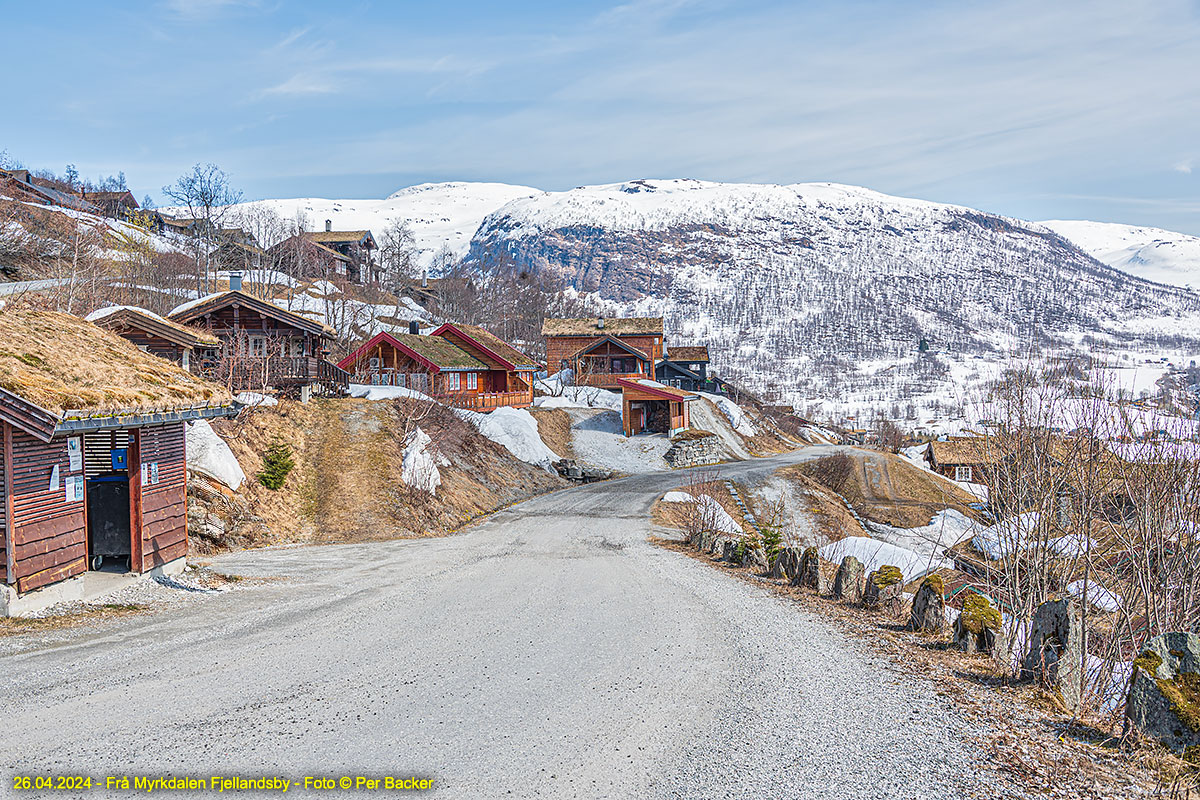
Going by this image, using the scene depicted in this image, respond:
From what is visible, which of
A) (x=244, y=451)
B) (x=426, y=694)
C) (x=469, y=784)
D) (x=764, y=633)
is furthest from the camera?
(x=244, y=451)

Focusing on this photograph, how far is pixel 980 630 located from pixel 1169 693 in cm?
308

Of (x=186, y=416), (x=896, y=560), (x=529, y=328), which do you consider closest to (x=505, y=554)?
(x=186, y=416)

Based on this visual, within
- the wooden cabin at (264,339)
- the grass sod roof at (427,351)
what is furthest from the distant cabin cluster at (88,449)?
the grass sod roof at (427,351)

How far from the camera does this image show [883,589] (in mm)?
12891

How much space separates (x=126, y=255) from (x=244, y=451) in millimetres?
53879

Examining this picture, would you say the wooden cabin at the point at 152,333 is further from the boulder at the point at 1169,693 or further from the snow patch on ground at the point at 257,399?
the boulder at the point at 1169,693

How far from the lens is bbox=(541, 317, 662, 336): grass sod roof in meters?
71.2

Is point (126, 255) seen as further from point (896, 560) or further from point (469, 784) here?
point (469, 784)

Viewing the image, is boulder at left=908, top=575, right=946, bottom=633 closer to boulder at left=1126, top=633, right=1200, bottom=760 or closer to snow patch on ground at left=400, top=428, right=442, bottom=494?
boulder at left=1126, top=633, right=1200, bottom=760

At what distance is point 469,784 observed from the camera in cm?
615

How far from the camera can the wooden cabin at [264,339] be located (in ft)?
104

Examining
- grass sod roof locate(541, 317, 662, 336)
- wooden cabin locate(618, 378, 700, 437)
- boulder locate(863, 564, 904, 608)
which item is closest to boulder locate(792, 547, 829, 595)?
boulder locate(863, 564, 904, 608)

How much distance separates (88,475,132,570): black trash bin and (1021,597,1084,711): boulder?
46.1ft

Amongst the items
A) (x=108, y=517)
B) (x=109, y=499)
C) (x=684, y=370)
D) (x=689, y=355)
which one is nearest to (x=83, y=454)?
(x=109, y=499)
